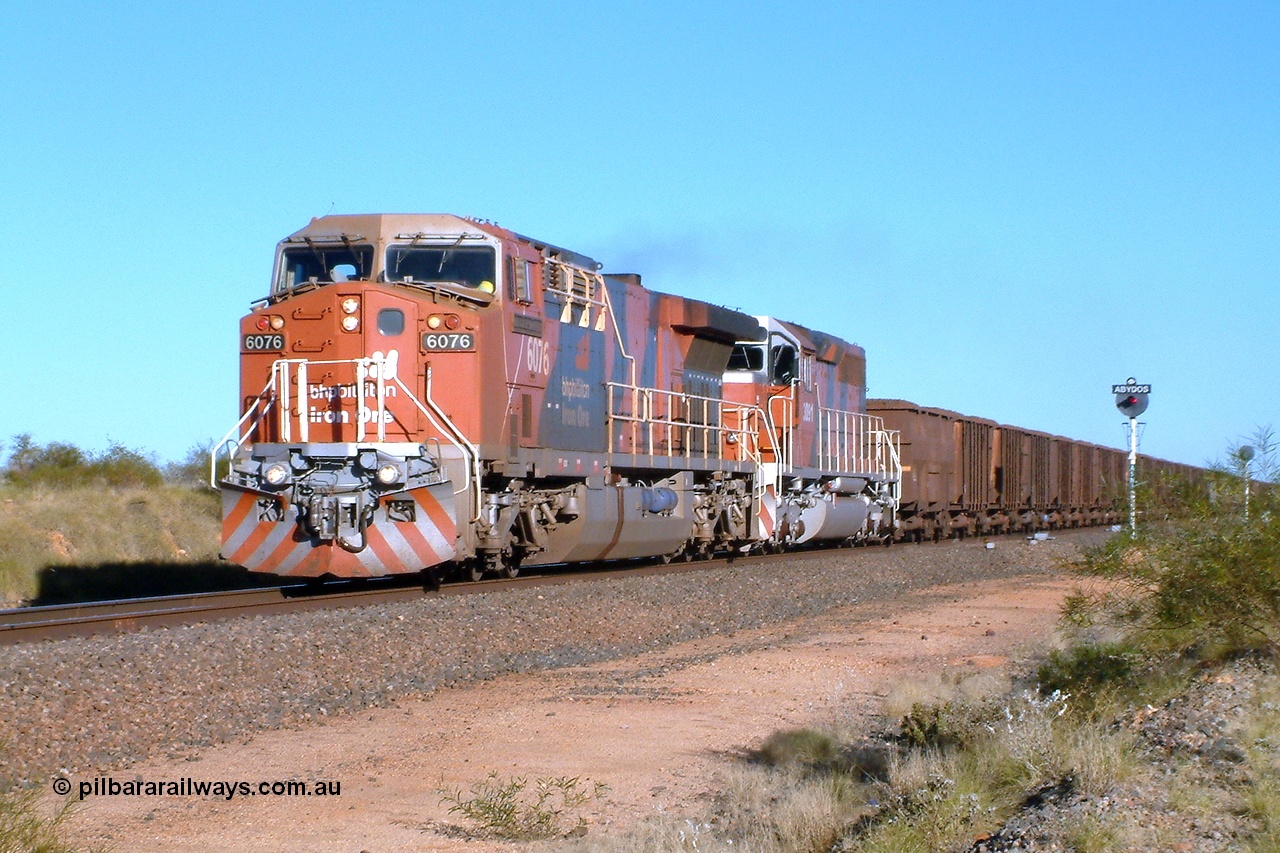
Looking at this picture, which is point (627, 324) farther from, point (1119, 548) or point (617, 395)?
point (1119, 548)

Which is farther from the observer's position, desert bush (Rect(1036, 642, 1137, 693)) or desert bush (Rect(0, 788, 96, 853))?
desert bush (Rect(1036, 642, 1137, 693))

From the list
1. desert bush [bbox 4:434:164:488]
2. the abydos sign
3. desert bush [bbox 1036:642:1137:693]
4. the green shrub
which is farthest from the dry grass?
the abydos sign

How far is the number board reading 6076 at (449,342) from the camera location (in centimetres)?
1323

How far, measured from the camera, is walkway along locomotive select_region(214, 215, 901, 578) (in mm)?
12633

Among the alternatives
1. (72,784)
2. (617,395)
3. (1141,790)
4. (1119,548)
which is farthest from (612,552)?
(1141,790)

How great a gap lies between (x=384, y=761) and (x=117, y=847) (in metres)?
1.86

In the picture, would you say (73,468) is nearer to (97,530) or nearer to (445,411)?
(97,530)

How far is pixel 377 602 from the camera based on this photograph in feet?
40.8

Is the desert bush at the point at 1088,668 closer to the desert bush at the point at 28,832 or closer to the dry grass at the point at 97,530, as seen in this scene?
the desert bush at the point at 28,832

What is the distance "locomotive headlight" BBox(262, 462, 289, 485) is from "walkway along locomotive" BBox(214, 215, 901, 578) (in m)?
0.01

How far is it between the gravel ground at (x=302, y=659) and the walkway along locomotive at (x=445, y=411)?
1.04m

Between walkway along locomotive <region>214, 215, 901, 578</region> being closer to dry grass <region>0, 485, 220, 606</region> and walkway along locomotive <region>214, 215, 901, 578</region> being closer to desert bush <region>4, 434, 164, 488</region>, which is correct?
dry grass <region>0, 485, 220, 606</region>

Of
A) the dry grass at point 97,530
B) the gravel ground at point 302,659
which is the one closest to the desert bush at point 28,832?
the gravel ground at point 302,659

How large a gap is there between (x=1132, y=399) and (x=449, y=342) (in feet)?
53.7
